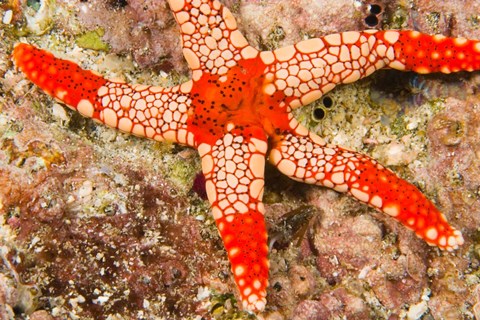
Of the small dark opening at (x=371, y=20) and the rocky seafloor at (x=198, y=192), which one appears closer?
the rocky seafloor at (x=198, y=192)

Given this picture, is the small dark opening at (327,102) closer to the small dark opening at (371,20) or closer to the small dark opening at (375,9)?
the small dark opening at (371,20)

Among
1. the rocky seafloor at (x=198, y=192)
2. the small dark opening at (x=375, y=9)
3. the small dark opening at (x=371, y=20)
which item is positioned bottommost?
the rocky seafloor at (x=198, y=192)

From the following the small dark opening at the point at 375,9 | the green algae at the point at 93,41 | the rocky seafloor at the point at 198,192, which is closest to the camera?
the rocky seafloor at the point at 198,192

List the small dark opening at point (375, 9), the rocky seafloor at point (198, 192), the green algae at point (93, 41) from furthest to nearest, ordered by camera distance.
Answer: the green algae at point (93, 41) < the small dark opening at point (375, 9) < the rocky seafloor at point (198, 192)

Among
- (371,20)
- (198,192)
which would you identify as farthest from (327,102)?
(198,192)

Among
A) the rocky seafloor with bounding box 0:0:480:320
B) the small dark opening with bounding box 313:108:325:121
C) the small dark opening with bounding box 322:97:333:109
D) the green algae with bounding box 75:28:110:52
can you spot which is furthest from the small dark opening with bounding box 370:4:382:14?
the green algae with bounding box 75:28:110:52

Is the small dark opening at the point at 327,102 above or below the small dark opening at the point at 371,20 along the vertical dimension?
below

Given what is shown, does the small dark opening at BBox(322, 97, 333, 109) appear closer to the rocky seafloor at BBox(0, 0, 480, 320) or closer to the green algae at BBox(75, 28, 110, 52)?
the rocky seafloor at BBox(0, 0, 480, 320)

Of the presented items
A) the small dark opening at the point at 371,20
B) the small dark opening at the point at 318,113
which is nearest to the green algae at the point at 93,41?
the small dark opening at the point at 318,113

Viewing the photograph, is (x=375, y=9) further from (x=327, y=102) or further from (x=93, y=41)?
(x=93, y=41)
